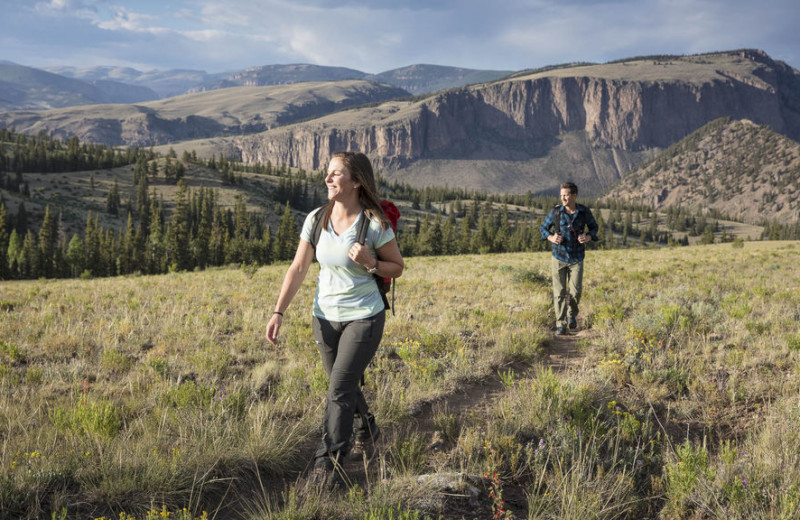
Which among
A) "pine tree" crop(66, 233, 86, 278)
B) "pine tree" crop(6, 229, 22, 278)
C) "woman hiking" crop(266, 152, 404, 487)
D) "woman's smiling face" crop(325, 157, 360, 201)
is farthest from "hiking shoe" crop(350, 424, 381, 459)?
"pine tree" crop(66, 233, 86, 278)

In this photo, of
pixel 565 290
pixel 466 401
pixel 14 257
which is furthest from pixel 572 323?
pixel 14 257

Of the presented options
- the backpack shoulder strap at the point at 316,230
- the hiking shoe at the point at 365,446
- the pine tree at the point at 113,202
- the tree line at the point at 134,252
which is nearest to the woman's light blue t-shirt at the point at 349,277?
the backpack shoulder strap at the point at 316,230

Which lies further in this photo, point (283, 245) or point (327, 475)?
point (283, 245)

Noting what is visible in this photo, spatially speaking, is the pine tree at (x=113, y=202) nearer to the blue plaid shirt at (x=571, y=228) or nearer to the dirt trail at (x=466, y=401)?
the blue plaid shirt at (x=571, y=228)

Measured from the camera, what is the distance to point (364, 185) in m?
3.77

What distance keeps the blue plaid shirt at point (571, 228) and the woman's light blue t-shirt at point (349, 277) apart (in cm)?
605

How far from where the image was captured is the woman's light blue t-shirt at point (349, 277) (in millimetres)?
3648

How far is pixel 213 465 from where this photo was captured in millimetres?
3520

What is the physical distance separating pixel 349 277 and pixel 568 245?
6.36 meters

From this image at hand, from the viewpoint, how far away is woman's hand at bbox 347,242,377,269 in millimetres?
3434

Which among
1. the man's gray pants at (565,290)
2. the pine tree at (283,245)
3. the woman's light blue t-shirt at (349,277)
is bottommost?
the pine tree at (283,245)

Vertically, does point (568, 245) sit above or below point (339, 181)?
below

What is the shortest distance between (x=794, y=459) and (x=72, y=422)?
604 cm

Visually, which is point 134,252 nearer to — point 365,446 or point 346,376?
point 365,446
